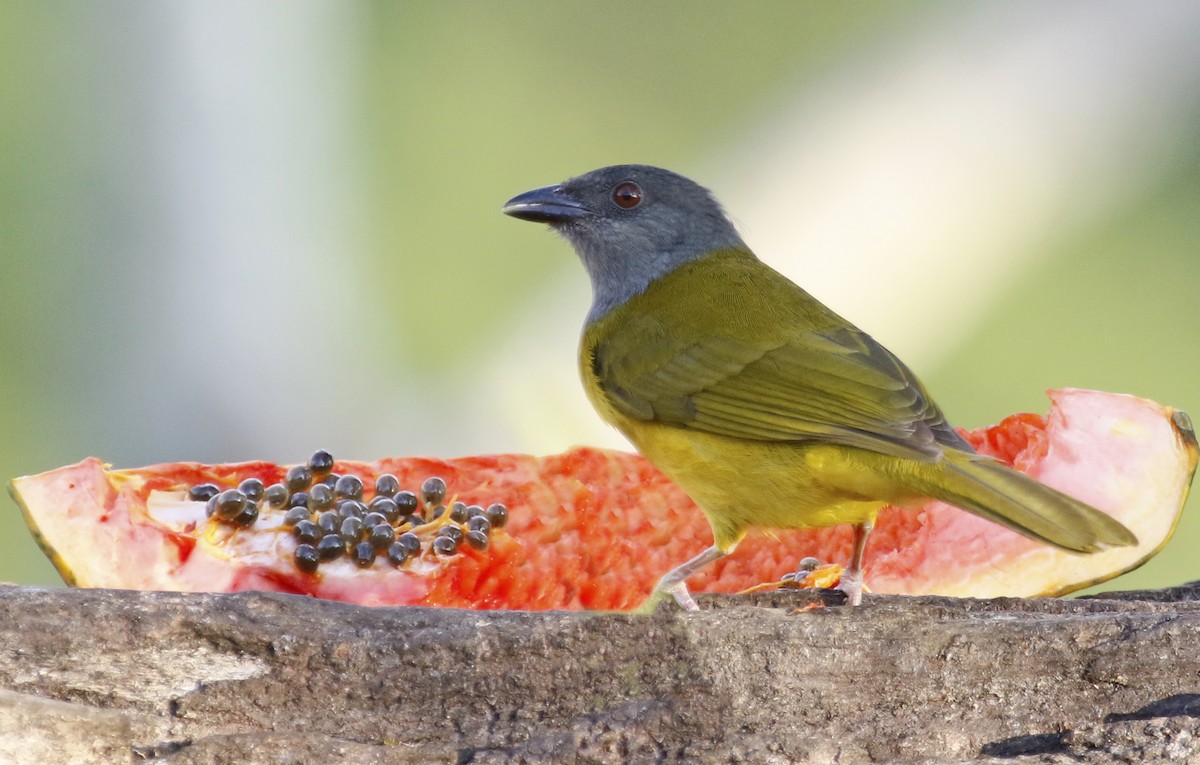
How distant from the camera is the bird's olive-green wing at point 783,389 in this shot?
11.4ft

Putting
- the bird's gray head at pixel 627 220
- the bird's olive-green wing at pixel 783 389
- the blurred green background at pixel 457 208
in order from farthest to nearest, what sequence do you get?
1. the blurred green background at pixel 457 208
2. the bird's gray head at pixel 627 220
3. the bird's olive-green wing at pixel 783 389

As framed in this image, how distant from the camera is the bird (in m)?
3.28

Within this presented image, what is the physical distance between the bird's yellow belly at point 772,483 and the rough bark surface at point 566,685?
2.50ft

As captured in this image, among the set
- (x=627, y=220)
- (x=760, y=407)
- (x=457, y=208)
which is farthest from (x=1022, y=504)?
(x=457, y=208)

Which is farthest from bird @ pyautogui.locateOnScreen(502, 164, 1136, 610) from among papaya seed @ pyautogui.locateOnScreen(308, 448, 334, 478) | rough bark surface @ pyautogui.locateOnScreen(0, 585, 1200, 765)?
papaya seed @ pyautogui.locateOnScreen(308, 448, 334, 478)

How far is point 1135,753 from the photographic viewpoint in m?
2.43

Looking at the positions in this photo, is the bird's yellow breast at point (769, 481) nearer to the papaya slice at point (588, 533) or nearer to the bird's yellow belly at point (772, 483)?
the bird's yellow belly at point (772, 483)

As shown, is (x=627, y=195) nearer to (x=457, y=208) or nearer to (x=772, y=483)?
(x=772, y=483)

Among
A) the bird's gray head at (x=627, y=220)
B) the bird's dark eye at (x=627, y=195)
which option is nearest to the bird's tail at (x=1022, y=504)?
the bird's gray head at (x=627, y=220)

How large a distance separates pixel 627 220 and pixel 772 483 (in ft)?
4.92

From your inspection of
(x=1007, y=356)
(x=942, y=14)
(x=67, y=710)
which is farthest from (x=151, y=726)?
(x=942, y=14)

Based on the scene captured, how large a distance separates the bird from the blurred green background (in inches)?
→ 97.8

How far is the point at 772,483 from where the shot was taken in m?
3.59

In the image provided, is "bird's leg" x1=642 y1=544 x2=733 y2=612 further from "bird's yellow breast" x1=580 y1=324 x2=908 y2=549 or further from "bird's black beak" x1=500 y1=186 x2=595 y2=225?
"bird's black beak" x1=500 y1=186 x2=595 y2=225
